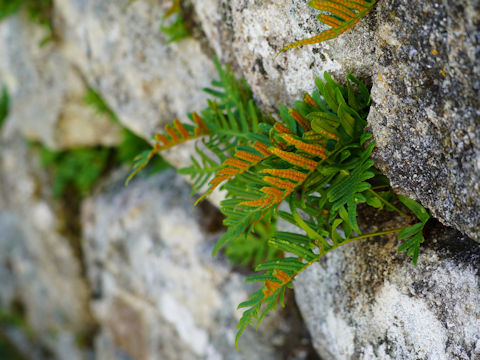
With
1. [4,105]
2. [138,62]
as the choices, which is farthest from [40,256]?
[138,62]

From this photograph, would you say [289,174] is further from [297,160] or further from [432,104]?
[432,104]

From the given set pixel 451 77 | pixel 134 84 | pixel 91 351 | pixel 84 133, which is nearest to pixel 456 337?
pixel 451 77

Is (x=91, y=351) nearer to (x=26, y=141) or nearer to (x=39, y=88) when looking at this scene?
(x=26, y=141)

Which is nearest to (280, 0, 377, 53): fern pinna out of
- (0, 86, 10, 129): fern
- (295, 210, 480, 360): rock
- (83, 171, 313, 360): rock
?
(295, 210, 480, 360): rock

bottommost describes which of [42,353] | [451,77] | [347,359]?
[42,353]

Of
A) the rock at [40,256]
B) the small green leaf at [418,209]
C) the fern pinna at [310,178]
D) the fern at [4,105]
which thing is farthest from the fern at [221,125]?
the fern at [4,105]

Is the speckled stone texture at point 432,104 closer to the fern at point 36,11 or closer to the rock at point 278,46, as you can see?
the rock at point 278,46

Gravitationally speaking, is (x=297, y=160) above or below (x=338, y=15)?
below
